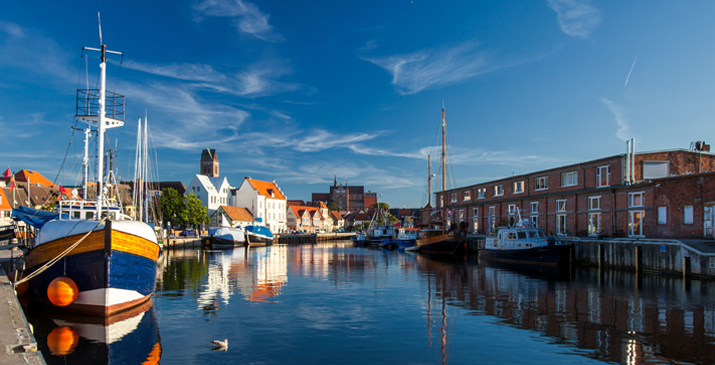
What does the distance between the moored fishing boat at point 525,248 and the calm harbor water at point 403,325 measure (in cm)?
972

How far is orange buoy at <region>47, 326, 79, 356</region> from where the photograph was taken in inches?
523

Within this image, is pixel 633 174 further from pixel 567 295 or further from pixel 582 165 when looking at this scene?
pixel 567 295

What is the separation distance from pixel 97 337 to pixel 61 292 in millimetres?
3112

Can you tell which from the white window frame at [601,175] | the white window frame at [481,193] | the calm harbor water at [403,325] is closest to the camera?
the calm harbor water at [403,325]

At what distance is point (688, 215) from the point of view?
31922 mm

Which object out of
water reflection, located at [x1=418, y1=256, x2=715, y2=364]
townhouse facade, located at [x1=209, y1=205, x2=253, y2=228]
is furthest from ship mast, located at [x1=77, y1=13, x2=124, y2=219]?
townhouse facade, located at [x1=209, y1=205, x2=253, y2=228]

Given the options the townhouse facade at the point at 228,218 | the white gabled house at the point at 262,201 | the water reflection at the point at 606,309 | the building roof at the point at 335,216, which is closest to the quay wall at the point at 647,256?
the water reflection at the point at 606,309

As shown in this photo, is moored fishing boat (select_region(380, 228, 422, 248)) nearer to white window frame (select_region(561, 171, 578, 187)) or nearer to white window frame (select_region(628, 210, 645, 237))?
white window frame (select_region(561, 171, 578, 187))

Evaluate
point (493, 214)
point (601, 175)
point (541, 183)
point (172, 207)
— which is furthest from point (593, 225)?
point (172, 207)

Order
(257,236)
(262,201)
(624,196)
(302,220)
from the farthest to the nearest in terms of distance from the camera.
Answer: (302,220) → (262,201) → (257,236) → (624,196)

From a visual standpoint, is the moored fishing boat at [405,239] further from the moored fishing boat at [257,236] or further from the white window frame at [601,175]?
the white window frame at [601,175]

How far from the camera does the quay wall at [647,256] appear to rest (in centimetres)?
2848

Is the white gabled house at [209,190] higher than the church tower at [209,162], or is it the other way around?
the church tower at [209,162]

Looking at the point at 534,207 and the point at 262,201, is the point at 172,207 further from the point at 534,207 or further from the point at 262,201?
the point at 534,207
